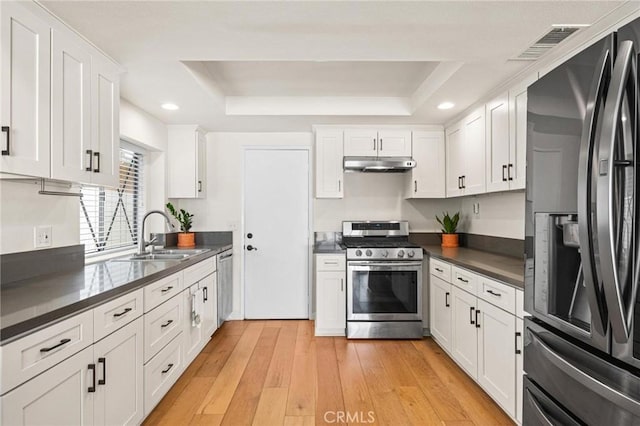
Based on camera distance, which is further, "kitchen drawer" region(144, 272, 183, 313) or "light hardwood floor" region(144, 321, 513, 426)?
"light hardwood floor" region(144, 321, 513, 426)

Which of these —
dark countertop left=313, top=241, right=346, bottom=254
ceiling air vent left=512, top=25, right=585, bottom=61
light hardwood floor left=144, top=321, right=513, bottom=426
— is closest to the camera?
ceiling air vent left=512, top=25, right=585, bottom=61

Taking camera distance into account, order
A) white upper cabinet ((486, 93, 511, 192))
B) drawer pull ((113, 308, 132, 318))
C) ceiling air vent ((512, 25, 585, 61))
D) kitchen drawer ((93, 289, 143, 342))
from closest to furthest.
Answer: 1. kitchen drawer ((93, 289, 143, 342))
2. drawer pull ((113, 308, 132, 318))
3. ceiling air vent ((512, 25, 585, 61))
4. white upper cabinet ((486, 93, 511, 192))

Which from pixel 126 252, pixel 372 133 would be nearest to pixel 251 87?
pixel 372 133

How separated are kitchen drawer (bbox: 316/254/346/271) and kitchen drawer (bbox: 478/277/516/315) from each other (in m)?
1.50

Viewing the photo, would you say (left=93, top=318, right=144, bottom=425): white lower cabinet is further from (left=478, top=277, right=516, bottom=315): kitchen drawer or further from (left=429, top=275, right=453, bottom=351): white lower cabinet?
(left=429, top=275, right=453, bottom=351): white lower cabinet

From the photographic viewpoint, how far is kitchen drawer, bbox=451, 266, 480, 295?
2574 millimetres

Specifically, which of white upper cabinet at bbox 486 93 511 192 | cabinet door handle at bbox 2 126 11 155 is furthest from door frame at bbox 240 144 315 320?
cabinet door handle at bbox 2 126 11 155

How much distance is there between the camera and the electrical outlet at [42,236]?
2018 mm

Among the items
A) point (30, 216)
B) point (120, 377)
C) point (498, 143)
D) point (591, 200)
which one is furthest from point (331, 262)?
point (591, 200)

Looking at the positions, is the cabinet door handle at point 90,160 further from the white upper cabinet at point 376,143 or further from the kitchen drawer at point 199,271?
the white upper cabinet at point 376,143

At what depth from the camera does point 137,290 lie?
199 centimetres

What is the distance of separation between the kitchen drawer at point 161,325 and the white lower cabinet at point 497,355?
2143 mm

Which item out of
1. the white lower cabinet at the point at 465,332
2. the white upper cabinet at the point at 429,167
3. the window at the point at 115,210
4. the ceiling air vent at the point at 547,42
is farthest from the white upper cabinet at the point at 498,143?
the window at the point at 115,210

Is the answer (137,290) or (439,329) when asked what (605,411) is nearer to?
(137,290)
